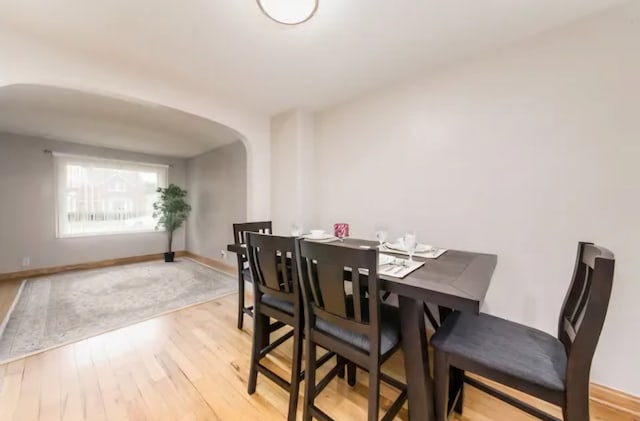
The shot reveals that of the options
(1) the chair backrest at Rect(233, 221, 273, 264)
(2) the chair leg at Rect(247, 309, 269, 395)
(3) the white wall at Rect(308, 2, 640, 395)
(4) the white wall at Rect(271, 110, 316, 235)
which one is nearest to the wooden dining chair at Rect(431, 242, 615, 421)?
(3) the white wall at Rect(308, 2, 640, 395)

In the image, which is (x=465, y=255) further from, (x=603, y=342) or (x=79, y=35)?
(x=79, y=35)

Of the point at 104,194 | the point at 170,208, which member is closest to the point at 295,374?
the point at 170,208

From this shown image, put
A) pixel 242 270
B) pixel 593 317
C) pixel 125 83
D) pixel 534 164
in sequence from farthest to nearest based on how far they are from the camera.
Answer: pixel 242 270, pixel 125 83, pixel 534 164, pixel 593 317

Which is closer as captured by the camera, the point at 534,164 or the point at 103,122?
the point at 534,164

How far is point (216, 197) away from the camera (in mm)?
4660

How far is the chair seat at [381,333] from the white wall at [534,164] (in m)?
1.05

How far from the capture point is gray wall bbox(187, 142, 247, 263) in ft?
13.5

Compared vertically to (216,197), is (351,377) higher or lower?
lower

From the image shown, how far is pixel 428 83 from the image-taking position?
6.90 feet

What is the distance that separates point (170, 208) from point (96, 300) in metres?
2.20

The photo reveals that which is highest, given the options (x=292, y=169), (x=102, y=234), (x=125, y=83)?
(x=125, y=83)

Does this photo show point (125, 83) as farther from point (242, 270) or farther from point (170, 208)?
point (170, 208)

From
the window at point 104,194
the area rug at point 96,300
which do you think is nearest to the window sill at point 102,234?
the window at point 104,194

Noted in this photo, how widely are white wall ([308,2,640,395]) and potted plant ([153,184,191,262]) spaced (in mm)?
4174
